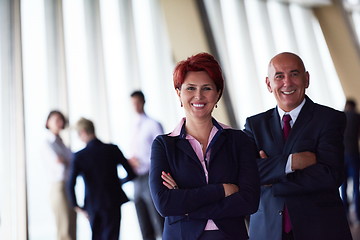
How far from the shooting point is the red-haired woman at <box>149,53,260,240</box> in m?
1.41

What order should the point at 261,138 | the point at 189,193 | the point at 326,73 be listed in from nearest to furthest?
the point at 189,193 < the point at 261,138 < the point at 326,73

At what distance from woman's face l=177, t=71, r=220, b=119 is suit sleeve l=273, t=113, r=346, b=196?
552 millimetres

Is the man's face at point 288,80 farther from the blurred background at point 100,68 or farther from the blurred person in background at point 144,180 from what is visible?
the blurred background at point 100,68

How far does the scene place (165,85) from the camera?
211 inches

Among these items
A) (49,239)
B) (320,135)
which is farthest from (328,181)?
(49,239)

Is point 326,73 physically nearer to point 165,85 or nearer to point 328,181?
point 165,85

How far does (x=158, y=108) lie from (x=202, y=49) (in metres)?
1.10

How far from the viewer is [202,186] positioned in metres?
1.45

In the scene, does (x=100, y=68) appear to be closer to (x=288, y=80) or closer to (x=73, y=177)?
(x=73, y=177)

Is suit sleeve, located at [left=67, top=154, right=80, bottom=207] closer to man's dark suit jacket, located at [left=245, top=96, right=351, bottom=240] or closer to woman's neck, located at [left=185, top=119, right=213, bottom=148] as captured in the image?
man's dark suit jacket, located at [left=245, top=96, right=351, bottom=240]

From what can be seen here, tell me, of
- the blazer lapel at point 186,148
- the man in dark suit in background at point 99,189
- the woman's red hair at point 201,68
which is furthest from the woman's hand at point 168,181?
the man in dark suit in background at point 99,189

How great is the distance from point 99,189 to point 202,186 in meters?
2.13

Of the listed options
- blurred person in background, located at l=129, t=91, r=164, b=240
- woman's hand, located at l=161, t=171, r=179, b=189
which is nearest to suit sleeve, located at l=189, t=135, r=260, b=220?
woman's hand, located at l=161, t=171, r=179, b=189

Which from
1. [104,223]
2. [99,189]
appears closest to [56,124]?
[99,189]
